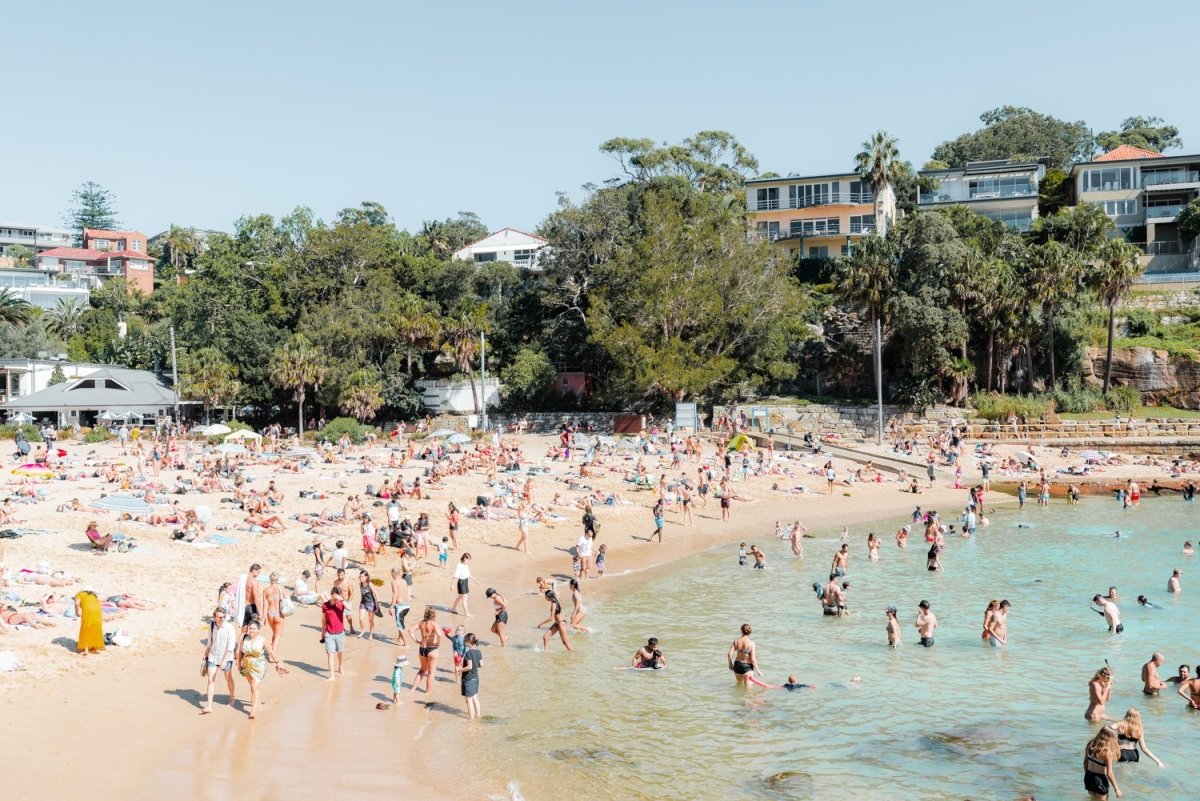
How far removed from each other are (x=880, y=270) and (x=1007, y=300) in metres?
6.62

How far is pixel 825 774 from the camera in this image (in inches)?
500

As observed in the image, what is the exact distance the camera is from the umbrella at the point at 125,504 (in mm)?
25656


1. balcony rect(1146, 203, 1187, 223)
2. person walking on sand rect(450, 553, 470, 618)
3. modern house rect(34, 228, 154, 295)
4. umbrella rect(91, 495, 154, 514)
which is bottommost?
person walking on sand rect(450, 553, 470, 618)

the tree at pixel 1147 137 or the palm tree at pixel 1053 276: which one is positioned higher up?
the tree at pixel 1147 137

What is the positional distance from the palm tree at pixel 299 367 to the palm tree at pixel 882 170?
35.2 metres

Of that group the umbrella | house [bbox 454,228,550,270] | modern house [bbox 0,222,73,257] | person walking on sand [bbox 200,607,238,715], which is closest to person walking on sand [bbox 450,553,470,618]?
→ person walking on sand [bbox 200,607,238,715]

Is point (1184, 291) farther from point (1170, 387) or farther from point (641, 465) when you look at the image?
point (641, 465)

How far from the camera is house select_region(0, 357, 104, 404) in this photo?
212 feet

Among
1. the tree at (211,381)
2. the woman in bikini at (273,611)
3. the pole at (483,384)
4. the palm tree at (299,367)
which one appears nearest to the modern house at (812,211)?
the pole at (483,384)

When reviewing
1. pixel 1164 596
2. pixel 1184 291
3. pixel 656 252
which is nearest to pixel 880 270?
pixel 656 252

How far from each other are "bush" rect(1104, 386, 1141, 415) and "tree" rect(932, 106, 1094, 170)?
57.7 meters

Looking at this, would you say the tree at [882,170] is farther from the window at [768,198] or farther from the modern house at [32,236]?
the modern house at [32,236]

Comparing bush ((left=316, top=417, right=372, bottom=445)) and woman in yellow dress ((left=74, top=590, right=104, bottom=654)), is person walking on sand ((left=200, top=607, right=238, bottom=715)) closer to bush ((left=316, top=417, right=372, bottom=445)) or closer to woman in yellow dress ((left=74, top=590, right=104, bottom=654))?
woman in yellow dress ((left=74, top=590, right=104, bottom=654))

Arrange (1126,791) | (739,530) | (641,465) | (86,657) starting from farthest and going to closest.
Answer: (641,465)
(739,530)
(86,657)
(1126,791)
